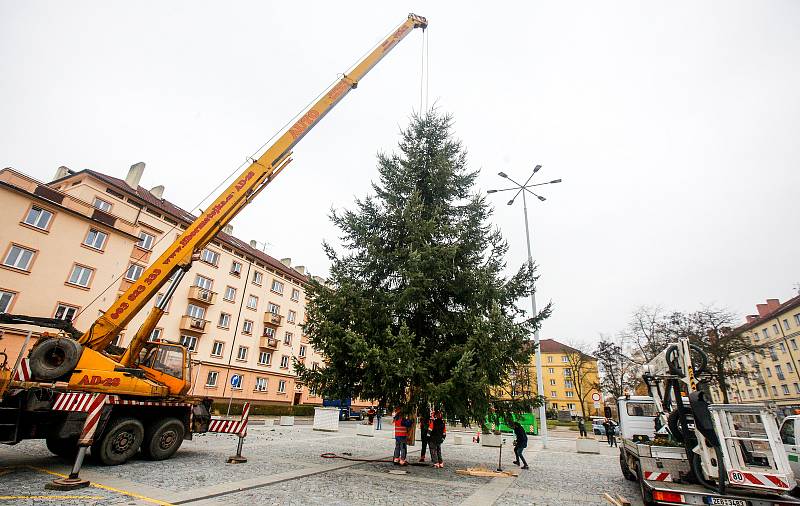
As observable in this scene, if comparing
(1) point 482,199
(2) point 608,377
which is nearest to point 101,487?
(1) point 482,199

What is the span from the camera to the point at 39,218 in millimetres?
24156

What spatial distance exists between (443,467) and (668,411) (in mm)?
6559

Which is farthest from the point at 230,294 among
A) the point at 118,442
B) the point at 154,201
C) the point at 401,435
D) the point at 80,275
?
the point at 401,435

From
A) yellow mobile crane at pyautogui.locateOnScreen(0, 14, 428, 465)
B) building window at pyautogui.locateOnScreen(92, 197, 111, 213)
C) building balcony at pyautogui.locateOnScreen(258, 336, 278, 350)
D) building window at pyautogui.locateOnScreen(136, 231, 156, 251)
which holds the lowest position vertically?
yellow mobile crane at pyautogui.locateOnScreen(0, 14, 428, 465)

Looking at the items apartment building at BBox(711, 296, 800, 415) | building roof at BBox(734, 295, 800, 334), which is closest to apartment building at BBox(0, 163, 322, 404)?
apartment building at BBox(711, 296, 800, 415)

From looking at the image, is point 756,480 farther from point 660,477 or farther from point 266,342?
point 266,342

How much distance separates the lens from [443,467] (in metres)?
11.5

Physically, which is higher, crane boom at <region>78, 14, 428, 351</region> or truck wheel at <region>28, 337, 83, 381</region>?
crane boom at <region>78, 14, 428, 351</region>

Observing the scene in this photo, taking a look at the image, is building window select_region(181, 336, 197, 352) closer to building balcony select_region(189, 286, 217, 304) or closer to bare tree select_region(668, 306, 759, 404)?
building balcony select_region(189, 286, 217, 304)

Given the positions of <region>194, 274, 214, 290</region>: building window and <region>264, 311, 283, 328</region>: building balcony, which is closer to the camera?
<region>194, 274, 214, 290</region>: building window

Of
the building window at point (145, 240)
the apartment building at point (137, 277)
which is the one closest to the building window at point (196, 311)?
the apartment building at point (137, 277)

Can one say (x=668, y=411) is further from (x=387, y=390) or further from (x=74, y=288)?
A: (x=74, y=288)

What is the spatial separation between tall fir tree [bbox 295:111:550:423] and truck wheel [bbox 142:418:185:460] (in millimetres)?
3645

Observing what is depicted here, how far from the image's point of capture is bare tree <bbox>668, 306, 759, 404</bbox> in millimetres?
32188
